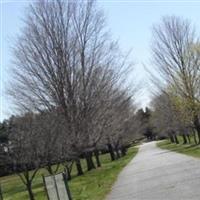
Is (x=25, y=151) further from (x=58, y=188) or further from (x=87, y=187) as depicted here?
(x=58, y=188)

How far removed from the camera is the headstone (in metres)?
10.9

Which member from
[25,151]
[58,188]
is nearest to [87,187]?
[25,151]

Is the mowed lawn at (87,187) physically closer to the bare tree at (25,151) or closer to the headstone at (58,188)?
the bare tree at (25,151)

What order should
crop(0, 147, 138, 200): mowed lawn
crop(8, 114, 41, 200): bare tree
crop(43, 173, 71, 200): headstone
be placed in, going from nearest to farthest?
crop(43, 173, 71, 200): headstone → crop(0, 147, 138, 200): mowed lawn → crop(8, 114, 41, 200): bare tree

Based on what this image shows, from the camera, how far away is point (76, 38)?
37.2m

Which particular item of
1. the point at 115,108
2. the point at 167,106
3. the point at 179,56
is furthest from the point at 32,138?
the point at 167,106

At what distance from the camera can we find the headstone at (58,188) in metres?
10.9

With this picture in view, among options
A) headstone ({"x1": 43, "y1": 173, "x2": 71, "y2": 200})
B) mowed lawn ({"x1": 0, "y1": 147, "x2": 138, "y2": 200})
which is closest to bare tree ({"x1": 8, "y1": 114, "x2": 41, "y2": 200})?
mowed lawn ({"x1": 0, "y1": 147, "x2": 138, "y2": 200})

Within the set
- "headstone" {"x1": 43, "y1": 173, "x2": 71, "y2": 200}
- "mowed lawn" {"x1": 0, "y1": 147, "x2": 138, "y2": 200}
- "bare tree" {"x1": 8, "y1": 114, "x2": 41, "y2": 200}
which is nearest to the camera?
"headstone" {"x1": 43, "y1": 173, "x2": 71, "y2": 200}

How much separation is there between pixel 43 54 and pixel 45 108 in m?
3.50

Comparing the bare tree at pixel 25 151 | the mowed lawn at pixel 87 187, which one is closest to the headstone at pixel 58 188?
the mowed lawn at pixel 87 187

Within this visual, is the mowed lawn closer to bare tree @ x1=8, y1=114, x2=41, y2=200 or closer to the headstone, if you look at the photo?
bare tree @ x1=8, y1=114, x2=41, y2=200

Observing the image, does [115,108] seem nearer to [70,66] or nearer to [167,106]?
[70,66]

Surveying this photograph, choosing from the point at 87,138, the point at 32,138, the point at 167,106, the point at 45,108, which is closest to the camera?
the point at 32,138
